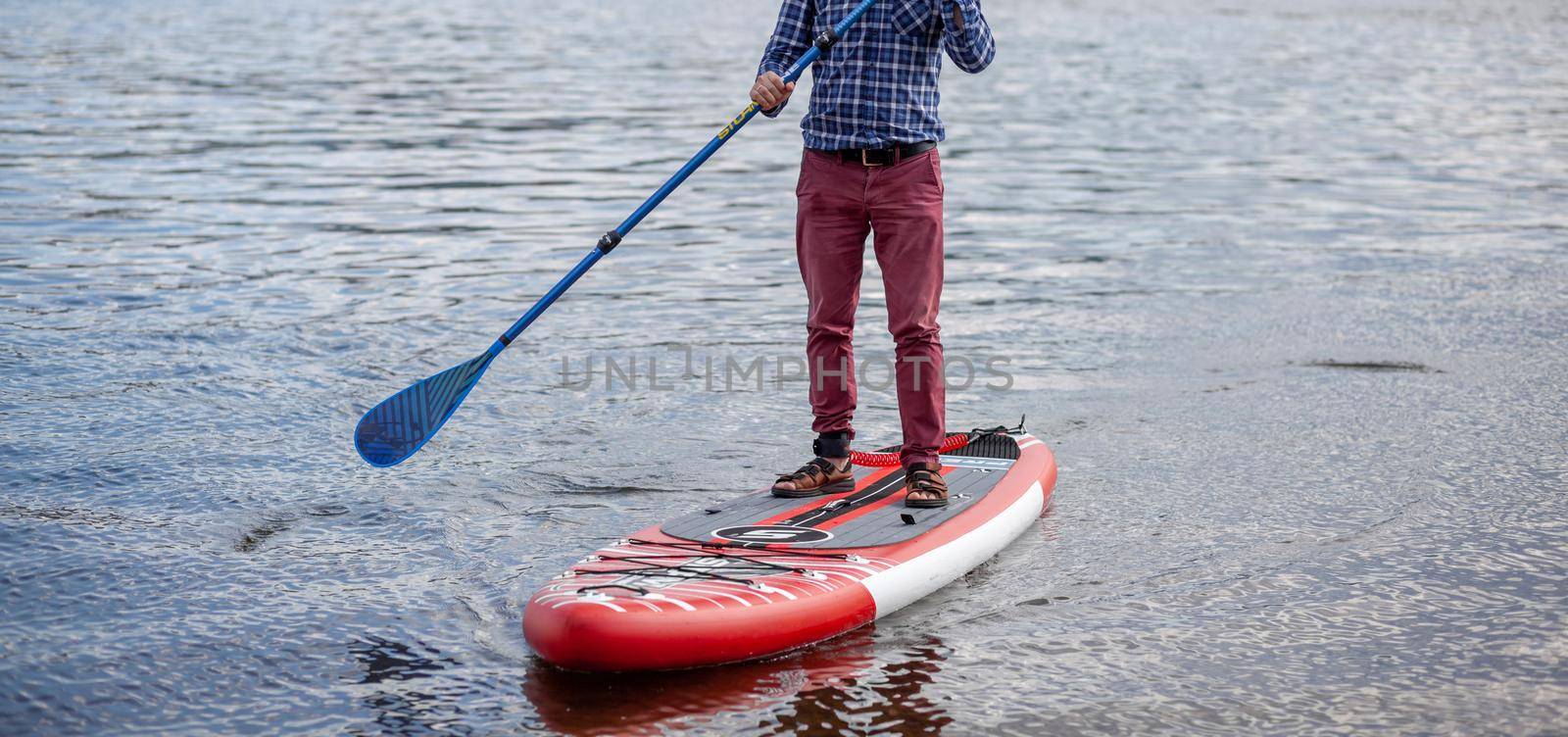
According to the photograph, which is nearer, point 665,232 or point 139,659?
point 139,659

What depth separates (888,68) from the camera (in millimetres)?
5434

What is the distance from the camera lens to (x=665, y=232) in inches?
507

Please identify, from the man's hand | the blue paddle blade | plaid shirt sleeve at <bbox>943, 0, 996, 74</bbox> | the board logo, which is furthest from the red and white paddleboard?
plaid shirt sleeve at <bbox>943, 0, 996, 74</bbox>

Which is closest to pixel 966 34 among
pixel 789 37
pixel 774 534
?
pixel 789 37

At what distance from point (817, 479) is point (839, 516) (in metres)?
0.30

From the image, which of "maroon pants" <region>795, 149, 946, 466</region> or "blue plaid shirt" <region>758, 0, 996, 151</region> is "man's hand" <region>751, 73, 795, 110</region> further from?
"maroon pants" <region>795, 149, 946, 466</region>

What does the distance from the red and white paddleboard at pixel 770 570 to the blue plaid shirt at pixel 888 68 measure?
1290mm

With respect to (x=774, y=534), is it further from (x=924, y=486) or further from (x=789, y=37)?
(x=789, y=37)

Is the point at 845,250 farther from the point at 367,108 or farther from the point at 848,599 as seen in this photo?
the point at 367,108

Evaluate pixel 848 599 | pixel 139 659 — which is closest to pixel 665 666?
pixel 848 599

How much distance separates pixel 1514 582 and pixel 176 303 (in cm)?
757

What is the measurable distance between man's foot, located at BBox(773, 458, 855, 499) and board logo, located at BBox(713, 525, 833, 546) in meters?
0.40

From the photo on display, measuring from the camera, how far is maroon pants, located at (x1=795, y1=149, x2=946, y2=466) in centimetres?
543

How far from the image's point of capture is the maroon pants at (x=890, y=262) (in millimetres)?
5430
